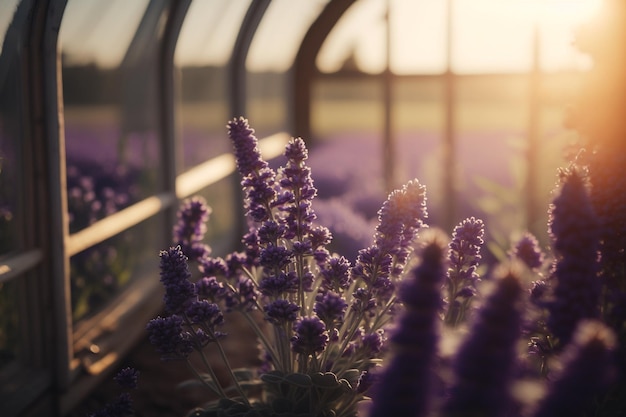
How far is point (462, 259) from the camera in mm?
2059

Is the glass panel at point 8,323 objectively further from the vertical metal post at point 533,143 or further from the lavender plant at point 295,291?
the vertical metal post at point 533,143

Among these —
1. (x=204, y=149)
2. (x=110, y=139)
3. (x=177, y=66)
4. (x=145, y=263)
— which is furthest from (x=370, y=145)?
(x=110, y=139)

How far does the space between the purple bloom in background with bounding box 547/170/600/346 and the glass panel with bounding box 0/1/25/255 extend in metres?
2.43

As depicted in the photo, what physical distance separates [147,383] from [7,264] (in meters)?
1.19

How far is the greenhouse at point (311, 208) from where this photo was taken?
142 centimetres

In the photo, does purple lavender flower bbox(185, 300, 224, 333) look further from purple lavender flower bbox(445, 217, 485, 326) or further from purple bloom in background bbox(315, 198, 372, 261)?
purple bloom in background bbox(315, 198, 372, 261)

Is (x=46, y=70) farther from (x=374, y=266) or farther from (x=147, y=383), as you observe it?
(x=374, y=266)

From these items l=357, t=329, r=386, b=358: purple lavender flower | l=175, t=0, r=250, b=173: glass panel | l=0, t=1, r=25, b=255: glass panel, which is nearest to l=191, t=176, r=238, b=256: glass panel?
l=175, t=0, r=250, b=173: glass panel

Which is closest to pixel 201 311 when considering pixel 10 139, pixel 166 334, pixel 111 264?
pixel 166 334

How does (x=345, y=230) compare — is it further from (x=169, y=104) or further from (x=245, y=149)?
(x=245, y=149)

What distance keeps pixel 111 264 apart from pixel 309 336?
3.13m

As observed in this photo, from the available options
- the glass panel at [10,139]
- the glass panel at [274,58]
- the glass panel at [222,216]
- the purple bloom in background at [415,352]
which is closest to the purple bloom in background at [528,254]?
the purple bloom in background at [415,352]

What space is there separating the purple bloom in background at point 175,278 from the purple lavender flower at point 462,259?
2.19ft

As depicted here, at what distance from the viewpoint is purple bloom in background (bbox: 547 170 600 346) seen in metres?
1.39
